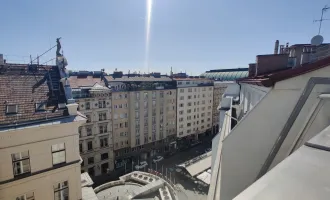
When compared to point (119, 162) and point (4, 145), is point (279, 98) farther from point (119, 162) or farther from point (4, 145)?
point (119, 162)

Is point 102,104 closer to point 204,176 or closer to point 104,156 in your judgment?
point 104,156

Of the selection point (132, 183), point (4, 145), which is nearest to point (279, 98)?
point (4, 145)

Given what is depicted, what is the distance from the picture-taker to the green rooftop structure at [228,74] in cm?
8800

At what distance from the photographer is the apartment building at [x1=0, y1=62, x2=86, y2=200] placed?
8508mm

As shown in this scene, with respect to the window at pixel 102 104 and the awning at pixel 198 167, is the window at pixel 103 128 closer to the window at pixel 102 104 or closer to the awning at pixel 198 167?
the window at pixel 102 104

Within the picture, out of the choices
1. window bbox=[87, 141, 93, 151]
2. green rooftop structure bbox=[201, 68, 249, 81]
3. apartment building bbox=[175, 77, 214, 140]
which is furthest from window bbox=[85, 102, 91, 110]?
green rooftop structure bbox=[201, 68, 249, 81]

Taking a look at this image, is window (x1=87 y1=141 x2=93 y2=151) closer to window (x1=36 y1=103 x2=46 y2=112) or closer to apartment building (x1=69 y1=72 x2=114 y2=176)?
apartment building (x1=69 y1=72 x2=114 y2=176)

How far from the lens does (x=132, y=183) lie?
690 inches

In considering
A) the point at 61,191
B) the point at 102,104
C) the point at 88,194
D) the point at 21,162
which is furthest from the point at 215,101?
the point at 21,162

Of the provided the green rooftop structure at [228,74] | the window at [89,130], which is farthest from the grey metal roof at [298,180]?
the green rooftop structure at [228,74]

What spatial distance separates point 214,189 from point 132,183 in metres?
12.3

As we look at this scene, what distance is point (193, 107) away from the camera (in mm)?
59406

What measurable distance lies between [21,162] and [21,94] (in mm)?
4077

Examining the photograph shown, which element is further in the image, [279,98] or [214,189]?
[214,189]
